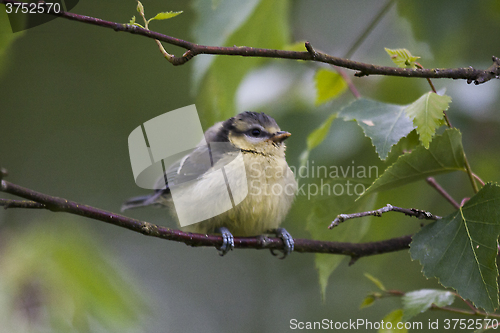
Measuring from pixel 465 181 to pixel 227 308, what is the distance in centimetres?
340

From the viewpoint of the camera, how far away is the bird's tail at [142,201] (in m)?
2.77

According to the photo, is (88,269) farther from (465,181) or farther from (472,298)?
(465,181)

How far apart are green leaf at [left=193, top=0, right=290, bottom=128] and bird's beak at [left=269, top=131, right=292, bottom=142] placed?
13.9 inches

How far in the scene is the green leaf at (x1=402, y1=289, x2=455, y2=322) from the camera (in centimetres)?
172

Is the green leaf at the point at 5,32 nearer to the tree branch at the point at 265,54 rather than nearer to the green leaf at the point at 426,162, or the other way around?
the tree branch at the point at 265,54

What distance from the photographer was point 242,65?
2045 millimetres

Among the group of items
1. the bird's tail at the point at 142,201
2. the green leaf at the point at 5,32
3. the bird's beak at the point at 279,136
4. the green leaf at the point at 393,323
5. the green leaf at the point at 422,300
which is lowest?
the green leaf at the point at 393,323

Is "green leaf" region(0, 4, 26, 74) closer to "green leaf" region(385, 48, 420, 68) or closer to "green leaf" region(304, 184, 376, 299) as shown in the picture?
"green leaf" region(385, 48, 420, 68)

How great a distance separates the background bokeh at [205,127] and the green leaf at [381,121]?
1.72 feet

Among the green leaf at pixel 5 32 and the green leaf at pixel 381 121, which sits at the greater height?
the green leaf at pixel 5 32

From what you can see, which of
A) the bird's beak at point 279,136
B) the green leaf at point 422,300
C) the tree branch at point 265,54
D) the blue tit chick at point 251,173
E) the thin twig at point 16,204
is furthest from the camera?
the bird's beak at point 279,136

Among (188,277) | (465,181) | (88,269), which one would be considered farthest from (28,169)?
(465,181)

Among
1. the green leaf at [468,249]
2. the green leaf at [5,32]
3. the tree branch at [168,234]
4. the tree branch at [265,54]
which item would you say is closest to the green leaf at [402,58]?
the tree branch at [265,54]

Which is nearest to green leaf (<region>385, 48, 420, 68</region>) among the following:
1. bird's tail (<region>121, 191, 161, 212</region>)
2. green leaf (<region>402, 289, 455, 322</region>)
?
green leaf (<region>402, 289, 455, 322</region>)
